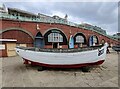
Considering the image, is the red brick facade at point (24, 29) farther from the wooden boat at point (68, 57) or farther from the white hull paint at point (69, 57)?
the white hull paint at point (69, 57)

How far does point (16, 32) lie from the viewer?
54.1ft

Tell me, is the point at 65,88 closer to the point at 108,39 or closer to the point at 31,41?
the point at 31,41

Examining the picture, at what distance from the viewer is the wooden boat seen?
6973mm

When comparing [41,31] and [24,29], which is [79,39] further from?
[24,29]

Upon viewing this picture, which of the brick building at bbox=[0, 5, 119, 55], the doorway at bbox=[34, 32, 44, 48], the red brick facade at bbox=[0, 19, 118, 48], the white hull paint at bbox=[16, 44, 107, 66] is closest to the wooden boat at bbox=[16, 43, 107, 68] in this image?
the white hull paint at bbox=[16, 44, 107, 66]

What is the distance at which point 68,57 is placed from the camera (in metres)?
6.99

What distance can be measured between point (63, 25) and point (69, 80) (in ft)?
56.2

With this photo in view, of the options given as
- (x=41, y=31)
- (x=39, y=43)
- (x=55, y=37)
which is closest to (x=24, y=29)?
(x=41, y=31)

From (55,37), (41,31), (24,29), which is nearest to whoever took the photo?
(24,29)

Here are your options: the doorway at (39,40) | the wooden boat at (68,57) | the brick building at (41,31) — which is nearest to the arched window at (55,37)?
the brick building at (41,31)

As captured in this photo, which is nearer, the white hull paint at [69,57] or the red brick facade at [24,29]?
the white hull paint at [69,57]

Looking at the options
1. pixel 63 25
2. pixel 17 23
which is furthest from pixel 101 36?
pixel 17 23

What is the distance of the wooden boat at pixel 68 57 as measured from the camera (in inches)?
275

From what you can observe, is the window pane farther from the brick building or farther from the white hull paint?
the white hull paint
